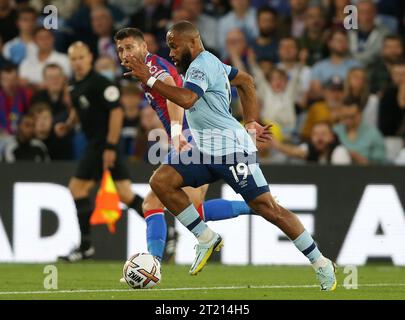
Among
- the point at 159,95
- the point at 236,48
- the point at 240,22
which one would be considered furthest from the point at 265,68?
the point at 159,95

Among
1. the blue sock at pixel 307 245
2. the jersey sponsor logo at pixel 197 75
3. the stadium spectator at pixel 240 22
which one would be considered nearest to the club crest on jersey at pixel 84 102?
the stadium spectator at pixel 240 22

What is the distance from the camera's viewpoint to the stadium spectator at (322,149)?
1582 cm

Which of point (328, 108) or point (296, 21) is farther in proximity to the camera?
point (296, 21)

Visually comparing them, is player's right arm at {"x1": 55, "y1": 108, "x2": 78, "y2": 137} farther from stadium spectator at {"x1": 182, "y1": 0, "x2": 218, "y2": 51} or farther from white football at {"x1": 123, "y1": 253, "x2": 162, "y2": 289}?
white football at {"x1": 123, "y1": 253, "x2": 162, "y2": 289}

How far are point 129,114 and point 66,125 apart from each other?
119 centimetres

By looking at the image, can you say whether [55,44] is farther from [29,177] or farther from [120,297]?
[120,297]

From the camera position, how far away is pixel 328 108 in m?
16.7

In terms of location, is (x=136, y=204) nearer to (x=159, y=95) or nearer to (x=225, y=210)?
(x=225, y=210)

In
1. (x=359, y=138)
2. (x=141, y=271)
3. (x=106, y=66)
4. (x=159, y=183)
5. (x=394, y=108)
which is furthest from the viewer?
(x=106, y=66)

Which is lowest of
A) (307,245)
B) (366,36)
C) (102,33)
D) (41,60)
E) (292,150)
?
(307,245)

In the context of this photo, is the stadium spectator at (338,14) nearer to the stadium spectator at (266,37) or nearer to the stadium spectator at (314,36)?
the stadium spectator at (314,36)

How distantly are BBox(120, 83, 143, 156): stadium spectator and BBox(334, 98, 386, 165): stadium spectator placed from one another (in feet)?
9.01

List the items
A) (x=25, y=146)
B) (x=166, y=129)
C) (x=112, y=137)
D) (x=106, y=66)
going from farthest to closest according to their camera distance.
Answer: (x=106, y=66) < (x=25, y=146) < (x=112, y=137) < (x=166, y=129)
